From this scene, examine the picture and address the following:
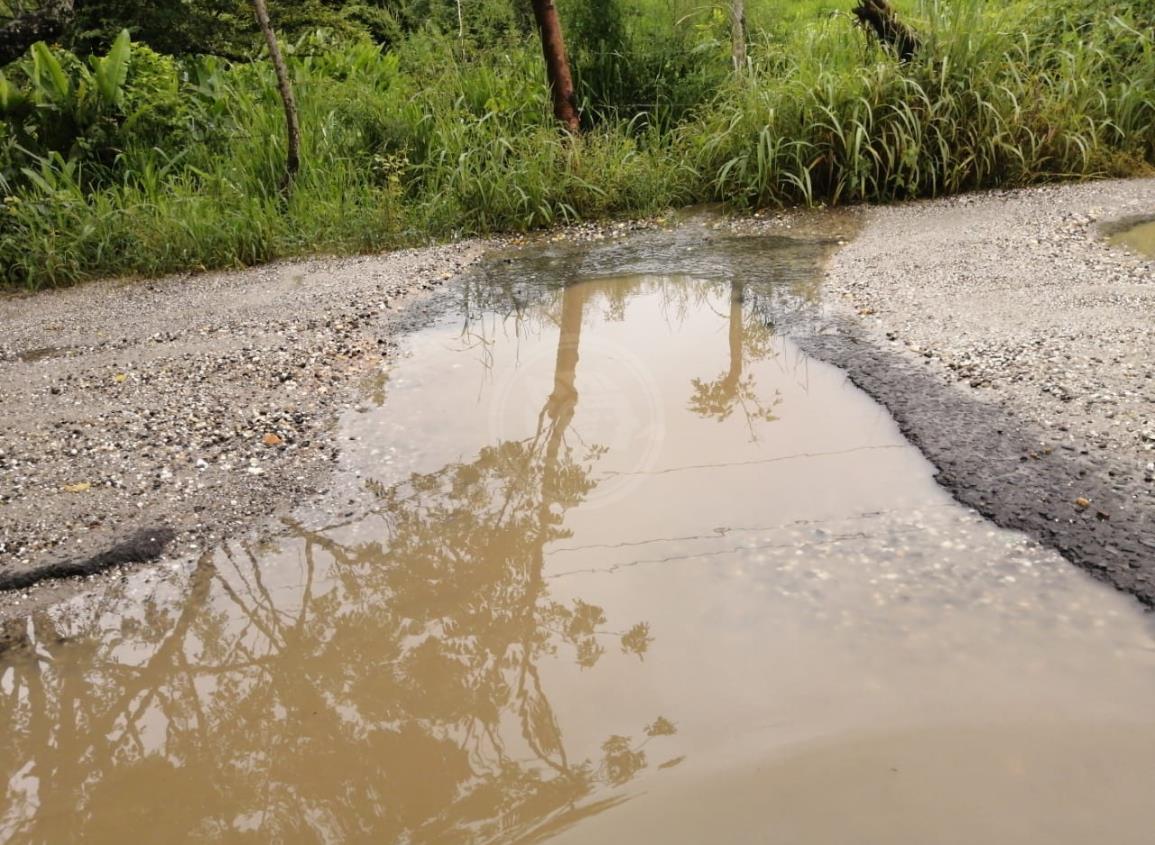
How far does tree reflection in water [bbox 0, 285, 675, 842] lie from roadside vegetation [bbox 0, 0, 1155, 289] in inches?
157

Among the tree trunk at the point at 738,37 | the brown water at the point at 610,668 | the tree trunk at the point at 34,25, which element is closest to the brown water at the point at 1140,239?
the brown water at the point at 610,668

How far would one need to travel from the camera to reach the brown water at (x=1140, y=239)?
15.5 ft

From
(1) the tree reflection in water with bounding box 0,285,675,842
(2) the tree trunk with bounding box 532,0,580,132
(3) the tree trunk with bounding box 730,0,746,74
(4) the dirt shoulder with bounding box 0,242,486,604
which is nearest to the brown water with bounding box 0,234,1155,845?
(1) the tree reflection in water with bounding box 0,285,675,842

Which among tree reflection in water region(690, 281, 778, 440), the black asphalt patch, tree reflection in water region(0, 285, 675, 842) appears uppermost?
tree reflection in water region(690, 281, 778, 440)

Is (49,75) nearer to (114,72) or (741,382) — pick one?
(114,72)

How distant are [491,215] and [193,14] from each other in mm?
4128

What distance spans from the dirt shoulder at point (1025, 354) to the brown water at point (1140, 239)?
0.10m

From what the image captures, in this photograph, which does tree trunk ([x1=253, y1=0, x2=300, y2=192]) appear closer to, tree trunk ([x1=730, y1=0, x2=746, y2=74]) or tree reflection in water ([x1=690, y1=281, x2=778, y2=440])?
tree trunk ([x1=730, y1=0, x2=746, y2=74])

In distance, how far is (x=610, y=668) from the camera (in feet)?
7.09

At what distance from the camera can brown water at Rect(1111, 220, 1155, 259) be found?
4.73m

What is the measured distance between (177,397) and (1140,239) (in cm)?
475

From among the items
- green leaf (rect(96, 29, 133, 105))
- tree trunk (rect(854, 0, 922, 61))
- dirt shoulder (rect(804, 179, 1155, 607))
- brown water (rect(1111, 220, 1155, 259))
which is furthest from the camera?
green leaf (rect(96, 29, 133, 105))

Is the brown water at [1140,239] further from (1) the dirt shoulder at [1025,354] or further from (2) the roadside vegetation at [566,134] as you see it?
(2) the roadside vegetation at [566,134]

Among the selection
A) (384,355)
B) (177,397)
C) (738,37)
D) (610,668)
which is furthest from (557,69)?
(610,668)
